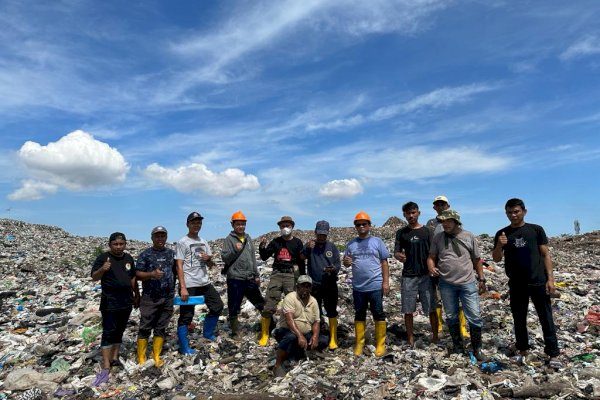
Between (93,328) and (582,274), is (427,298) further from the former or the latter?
(582,274)

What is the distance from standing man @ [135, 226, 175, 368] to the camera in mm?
6441

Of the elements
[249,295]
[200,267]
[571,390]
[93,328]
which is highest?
[200,267]

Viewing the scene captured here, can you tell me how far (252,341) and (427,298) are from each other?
3028mm

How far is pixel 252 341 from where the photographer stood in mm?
7461

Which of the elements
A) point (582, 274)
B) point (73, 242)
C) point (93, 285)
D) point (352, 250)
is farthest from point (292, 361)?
point (73, 242)

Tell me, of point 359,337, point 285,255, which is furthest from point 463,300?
point 285,255

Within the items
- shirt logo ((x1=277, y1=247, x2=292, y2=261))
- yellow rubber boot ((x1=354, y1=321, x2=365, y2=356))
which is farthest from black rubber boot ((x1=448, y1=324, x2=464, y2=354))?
shirt logo ((x1=277, y1=247, x2=292, y2=261))

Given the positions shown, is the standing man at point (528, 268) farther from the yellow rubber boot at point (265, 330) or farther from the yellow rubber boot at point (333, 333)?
the yellow rubber boot at point (265, 330)

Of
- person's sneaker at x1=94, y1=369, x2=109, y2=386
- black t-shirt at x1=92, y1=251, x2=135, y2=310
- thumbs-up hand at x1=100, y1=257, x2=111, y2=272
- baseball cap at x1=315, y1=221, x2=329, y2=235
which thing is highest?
baseball cap at x1=315, y1=221, x2=329, y2=235

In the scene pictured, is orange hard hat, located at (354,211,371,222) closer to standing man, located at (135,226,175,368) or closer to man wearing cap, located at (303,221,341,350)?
man wearing cap, located at (303,221,341,350)

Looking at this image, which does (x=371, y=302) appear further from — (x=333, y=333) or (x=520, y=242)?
(x=520, y=242)

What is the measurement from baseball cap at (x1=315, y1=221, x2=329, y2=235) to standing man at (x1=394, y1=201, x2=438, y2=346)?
114cm

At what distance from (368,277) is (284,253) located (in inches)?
60.8

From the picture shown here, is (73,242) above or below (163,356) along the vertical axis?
above
